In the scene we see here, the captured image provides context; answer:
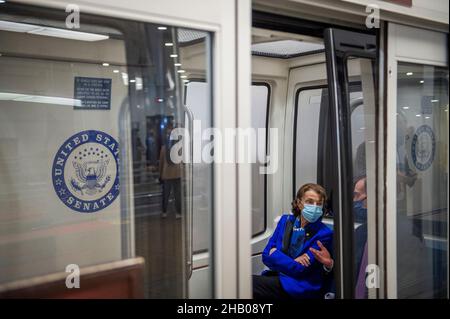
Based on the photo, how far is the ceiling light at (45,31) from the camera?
240 cm

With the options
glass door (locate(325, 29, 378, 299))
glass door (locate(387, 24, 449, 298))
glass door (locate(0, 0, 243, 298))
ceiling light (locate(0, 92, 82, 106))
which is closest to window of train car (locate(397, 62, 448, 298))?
glass door (locate(387, 24, 449, 298))

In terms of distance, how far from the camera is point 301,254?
3443 millimetres

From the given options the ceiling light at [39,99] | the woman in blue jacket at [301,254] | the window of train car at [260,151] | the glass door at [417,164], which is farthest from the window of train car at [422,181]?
the window of train car at [260,151]

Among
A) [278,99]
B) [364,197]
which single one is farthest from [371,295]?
[278,99]

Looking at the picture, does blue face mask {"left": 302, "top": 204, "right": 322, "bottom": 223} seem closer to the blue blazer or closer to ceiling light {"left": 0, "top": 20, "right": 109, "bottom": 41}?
the blue blazer

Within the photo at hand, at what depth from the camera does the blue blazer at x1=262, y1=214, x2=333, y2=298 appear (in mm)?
3285

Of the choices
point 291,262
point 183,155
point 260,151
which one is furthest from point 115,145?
point 260,151

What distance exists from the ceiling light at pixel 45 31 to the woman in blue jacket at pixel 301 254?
75.1 inches

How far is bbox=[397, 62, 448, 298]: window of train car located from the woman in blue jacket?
0.66 metres

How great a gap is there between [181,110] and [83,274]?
735 mm

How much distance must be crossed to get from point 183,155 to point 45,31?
4.08 feet

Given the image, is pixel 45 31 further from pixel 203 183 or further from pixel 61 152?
pixel 203 183
